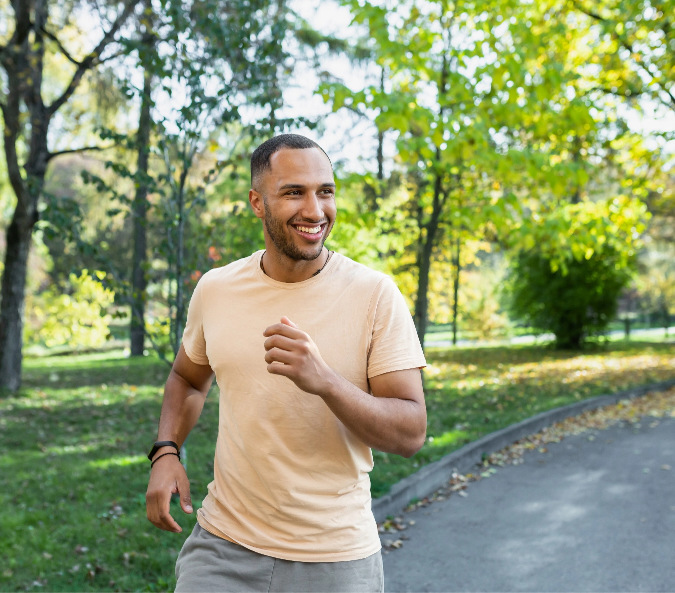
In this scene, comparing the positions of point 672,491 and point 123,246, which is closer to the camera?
point 672,491

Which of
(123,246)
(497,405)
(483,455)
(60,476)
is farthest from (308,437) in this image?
(123,246)

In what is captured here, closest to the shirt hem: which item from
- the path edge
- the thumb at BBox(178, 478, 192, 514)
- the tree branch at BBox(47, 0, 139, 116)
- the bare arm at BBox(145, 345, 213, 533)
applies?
the thumb at BBox(178, 478, 192, 514)

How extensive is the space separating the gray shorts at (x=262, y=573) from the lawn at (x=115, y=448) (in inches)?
103

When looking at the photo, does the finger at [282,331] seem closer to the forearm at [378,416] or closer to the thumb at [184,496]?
the forearm at [378,416]

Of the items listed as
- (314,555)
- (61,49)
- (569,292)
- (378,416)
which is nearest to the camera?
(378,416)

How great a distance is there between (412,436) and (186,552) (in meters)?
0.84

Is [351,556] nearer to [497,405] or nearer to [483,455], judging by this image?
[483,455]

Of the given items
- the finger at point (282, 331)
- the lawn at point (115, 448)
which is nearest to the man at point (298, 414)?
the finger at point (282, 331)

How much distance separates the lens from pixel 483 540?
18.5 ft

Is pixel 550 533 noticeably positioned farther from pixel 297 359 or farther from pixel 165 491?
pixel 297 359

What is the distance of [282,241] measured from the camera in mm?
2275

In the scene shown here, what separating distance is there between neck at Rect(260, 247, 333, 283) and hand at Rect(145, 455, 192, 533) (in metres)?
0.72

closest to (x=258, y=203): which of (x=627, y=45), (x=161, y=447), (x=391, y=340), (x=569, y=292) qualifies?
(x=391, y=340)

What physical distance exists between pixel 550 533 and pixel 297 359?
454 centimetres
